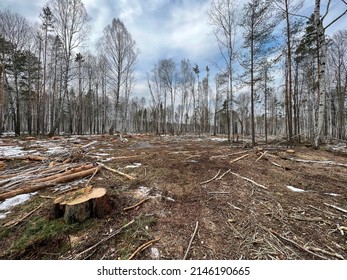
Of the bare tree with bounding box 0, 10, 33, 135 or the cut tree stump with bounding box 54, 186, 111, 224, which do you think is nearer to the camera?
the cut tree stump with bounding box 54, 186, 111, 224

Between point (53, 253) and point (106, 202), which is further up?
point (106, 202)

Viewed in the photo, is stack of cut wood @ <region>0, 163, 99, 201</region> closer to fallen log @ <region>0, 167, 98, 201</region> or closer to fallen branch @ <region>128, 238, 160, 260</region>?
fallen log @ <region>0, 167, 98, 201</region>

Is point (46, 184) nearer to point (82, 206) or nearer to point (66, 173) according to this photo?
point (66, 173)

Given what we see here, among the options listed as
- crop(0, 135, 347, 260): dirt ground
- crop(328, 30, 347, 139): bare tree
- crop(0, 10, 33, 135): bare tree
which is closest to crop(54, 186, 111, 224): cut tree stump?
crop(0, 135, 347, 260): dirt ground

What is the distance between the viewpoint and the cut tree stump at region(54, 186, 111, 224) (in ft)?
8.92

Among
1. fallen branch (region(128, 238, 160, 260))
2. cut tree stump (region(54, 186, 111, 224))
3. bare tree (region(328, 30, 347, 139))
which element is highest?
bare tree (region(328, 30, 347, 139))

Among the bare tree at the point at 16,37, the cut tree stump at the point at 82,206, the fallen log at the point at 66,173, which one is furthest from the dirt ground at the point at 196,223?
the bare tree at the point at 16,37

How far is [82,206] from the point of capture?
2.77 metres

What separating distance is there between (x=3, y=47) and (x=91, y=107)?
54.5 ft

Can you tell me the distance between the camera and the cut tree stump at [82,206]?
272 centimetres

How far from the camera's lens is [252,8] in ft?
38.4

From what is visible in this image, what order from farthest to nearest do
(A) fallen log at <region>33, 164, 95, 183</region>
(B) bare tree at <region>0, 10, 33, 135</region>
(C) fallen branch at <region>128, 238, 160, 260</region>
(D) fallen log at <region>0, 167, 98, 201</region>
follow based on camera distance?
(B) bare tree at <region>0, 10, 33, 135</region> → (A) fallen log at <region>33, 164, 95, 183</region> → (D) fallen log at <region>0, 167, 98, 201</region> → (C) fallen branch at <region>128, 238, 160, 260</region>
